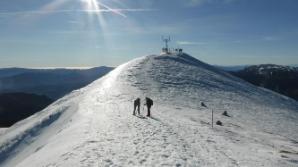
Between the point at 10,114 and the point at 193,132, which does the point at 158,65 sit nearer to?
the point at 193,132

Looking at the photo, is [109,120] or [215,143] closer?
[215,143]

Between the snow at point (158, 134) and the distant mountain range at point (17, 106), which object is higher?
the snow at point (158, 134)

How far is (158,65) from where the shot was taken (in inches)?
3000

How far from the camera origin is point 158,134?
22.7 metres

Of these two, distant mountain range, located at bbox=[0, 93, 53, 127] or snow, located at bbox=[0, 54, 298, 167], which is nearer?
snow, located at bbox=[0, 54, 298, 167]

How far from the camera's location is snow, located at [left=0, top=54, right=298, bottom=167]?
17578mm

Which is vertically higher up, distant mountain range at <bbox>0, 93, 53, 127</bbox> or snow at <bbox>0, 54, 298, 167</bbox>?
snow at <bbox>0, 54, 298, 167</bbox>

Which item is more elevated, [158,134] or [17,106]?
[158,134]

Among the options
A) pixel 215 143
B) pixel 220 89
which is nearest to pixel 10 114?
pixel 220 89

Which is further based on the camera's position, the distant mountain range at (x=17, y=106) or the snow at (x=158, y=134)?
the distant mountain range at (x=17, y=106)

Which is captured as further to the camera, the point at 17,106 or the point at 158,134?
the point at 17,106

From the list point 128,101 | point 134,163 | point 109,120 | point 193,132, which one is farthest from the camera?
point 128,101

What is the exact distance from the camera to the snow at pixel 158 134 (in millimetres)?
17578

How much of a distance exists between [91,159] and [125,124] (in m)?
9.64
